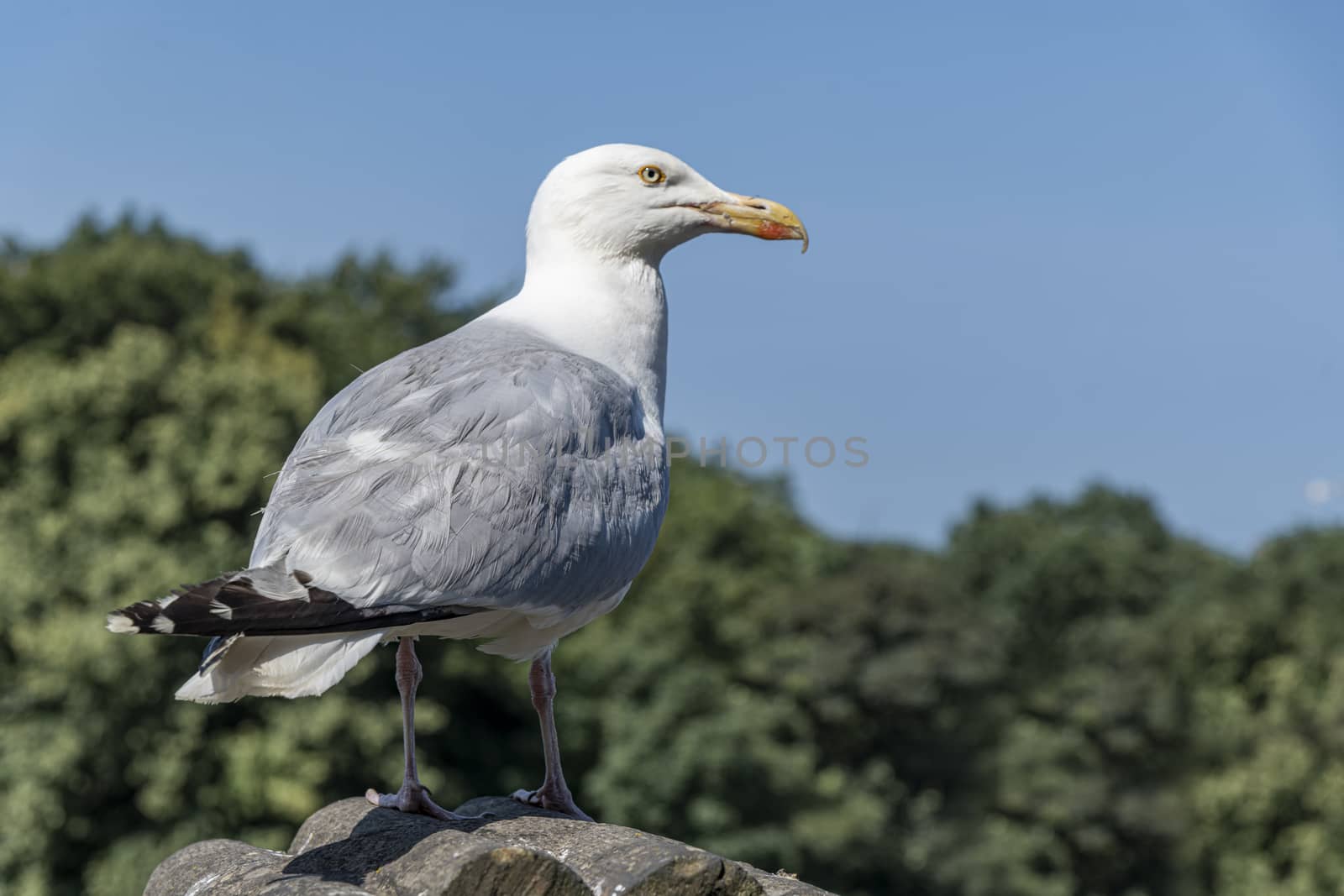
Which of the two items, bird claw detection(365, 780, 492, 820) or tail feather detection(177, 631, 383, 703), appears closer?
tail feather detection(177, 631, 383, 703)

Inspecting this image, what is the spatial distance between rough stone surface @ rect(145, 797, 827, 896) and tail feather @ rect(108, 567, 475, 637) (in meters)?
0.77

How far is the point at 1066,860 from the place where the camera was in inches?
1649

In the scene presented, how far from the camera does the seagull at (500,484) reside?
526 cm

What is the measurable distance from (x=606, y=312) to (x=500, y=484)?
5.46 feet

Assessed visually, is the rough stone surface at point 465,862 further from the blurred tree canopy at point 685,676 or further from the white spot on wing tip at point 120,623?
the blurred tree canopy at point 685,676

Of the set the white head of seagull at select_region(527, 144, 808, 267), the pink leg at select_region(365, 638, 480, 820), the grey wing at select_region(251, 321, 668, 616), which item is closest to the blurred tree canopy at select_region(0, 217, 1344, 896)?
the white head of seagull at select_region(527, 144, 808, 267)

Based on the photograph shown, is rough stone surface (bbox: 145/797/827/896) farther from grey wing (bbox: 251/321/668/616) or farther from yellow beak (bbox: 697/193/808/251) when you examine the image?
yellow beak (bbox: 697/193/808/251)

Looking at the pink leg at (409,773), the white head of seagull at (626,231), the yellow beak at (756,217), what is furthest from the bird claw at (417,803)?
the yellow beak at (756,217)

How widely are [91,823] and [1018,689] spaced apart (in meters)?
28.1

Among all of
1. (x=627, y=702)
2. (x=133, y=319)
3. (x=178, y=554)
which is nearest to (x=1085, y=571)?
(x=627, y=702)

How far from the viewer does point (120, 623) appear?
468cm

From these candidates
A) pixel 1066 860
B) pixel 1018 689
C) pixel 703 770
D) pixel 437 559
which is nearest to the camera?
pixel 437 559

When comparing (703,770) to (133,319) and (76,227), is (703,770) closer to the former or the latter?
(133,319)

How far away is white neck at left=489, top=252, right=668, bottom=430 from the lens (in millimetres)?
7156
